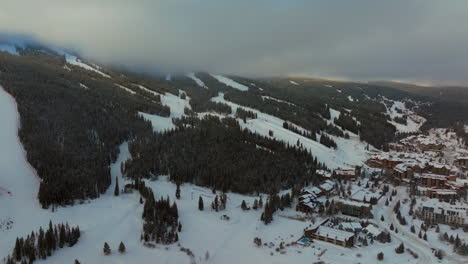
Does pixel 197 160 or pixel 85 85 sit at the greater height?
pixel 85 85

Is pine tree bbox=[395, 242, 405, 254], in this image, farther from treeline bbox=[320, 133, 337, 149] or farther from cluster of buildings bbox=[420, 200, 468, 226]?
treeline bbox=[320, 133, 337, 149]

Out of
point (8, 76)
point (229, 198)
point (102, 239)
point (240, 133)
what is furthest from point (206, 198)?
point (8, 76)

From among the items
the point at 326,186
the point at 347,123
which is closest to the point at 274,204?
the point at 326,186

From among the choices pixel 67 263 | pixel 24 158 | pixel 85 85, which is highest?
pixel 85 85

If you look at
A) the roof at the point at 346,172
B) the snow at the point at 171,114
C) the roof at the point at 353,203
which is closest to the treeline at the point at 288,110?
the snow at the point at 171,114

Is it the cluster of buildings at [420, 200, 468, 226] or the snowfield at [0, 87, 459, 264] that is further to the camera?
the cluster of buildings at [420, 200, 468, 226]

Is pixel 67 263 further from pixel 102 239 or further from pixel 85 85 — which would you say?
pixel 85 85

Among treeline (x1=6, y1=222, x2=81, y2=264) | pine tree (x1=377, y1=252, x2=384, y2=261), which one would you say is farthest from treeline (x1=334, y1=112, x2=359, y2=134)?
treeline (x1=6, y1=222, x2=81, y2=264)
